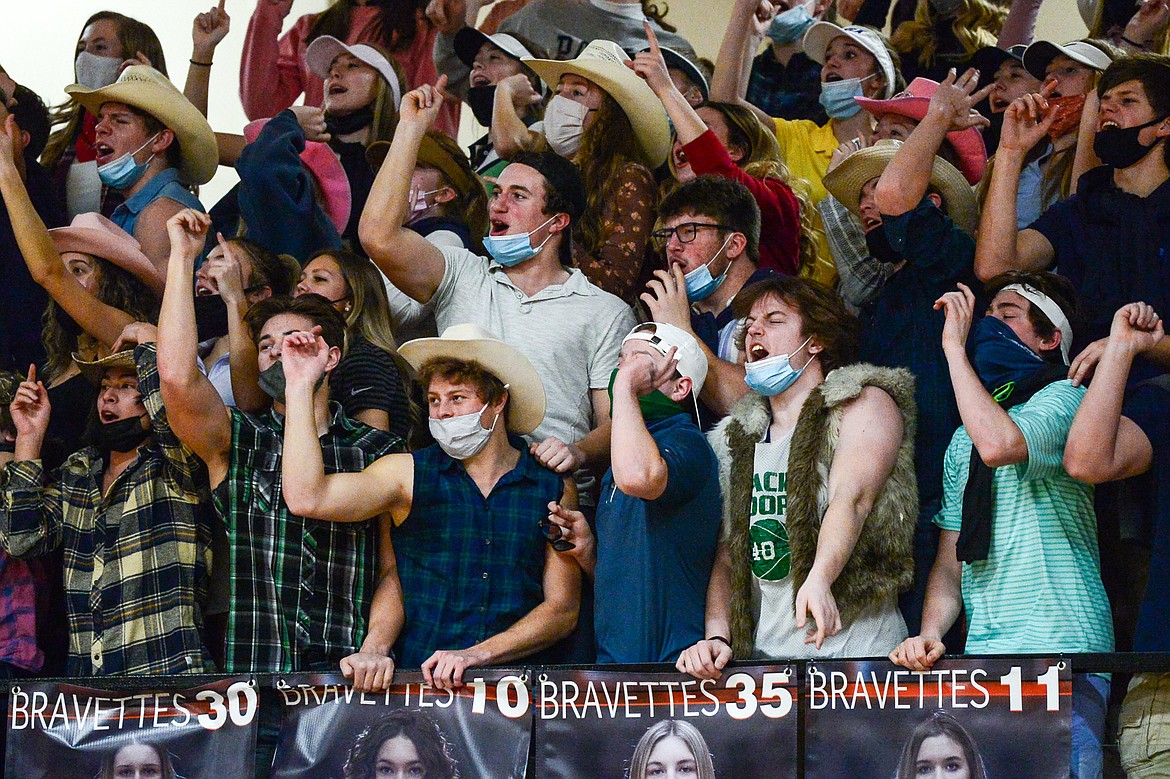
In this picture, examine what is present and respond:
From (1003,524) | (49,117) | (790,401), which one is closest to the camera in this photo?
(1003,524)

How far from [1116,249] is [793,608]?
1.64m

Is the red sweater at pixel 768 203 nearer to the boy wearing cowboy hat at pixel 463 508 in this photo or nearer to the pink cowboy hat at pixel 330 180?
the boy wearing cowboy hat at pixel 463 508

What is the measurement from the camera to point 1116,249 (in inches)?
222

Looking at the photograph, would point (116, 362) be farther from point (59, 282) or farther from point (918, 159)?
point (918, 159)

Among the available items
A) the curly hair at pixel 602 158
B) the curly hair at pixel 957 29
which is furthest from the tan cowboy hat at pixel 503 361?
the curly hair at pixel 957 29

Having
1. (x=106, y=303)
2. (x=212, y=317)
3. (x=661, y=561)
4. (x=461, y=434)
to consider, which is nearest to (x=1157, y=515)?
(x=661, y=561)

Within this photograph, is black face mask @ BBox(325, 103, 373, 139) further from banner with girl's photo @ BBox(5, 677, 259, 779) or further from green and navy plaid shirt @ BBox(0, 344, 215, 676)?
banner with girl's photo @ BBox(5, 677, 259, 779)

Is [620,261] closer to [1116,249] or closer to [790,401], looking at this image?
[790,401]

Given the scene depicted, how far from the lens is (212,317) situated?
20.2 feet

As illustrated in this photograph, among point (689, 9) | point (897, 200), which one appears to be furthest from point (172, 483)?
point (689, 9)

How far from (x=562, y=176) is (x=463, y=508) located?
138cm

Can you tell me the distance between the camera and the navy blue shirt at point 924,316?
5.43 m

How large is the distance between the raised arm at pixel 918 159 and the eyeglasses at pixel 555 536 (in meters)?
1.46

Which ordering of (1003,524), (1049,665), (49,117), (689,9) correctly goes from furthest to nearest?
(689,9) < (49,117) < (1003,524) < (1049,665)
